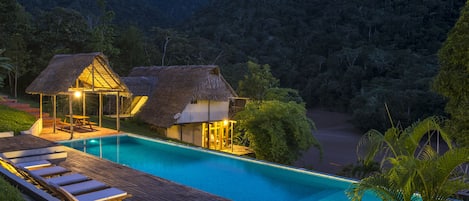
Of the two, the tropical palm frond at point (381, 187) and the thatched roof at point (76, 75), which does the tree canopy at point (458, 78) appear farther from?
the thatched roof at point (76, 75)

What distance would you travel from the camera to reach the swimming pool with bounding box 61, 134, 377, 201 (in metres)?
7.49

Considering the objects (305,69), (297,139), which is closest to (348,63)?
(305,69)

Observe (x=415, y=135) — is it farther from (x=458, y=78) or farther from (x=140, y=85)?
(x=140, y=85)

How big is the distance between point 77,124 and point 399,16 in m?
37.9

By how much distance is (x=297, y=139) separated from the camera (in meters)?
14.8

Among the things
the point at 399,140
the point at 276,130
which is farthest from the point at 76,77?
the point at 399,140

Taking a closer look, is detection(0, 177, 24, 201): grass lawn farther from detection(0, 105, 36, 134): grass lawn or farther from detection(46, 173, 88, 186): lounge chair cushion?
detection(0, 105, 36, 134): grass lawn

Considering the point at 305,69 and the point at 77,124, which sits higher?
the point at 305,69

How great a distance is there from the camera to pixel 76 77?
11.3 m

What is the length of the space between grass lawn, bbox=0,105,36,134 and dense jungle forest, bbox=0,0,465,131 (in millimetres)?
8844

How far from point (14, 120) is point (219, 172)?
7.05 metres

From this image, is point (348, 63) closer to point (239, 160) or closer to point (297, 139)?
point (297, 139)

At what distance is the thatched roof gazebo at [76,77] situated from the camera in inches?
449

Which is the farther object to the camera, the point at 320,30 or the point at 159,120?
the point at 320,30
